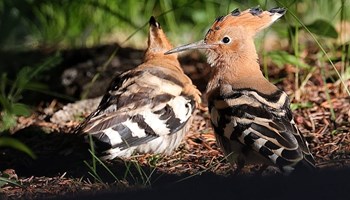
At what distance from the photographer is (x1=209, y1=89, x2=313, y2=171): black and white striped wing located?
346cm

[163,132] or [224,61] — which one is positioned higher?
[224,61]

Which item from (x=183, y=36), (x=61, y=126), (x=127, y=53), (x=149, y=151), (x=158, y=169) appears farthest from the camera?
(x=183, y=36)

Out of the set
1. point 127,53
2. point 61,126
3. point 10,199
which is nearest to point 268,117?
point 10,199

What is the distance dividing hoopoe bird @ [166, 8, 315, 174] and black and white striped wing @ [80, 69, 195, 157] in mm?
199

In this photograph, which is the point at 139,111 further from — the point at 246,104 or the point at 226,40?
the point at 246,104

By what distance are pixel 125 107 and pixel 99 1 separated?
82.2 inches

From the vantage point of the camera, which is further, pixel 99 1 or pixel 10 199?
pixel 99 1

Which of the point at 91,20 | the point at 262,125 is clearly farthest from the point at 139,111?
the point at 91,20

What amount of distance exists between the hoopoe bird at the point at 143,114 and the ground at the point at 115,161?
8 centimetres

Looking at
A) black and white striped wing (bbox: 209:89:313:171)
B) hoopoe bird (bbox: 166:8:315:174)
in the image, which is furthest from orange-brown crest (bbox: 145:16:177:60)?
black and white striped wing (bbox: 209:89:313:171)

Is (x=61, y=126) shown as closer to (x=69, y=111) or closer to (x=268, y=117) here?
(x=69, y=111)

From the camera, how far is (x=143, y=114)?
4.29 m

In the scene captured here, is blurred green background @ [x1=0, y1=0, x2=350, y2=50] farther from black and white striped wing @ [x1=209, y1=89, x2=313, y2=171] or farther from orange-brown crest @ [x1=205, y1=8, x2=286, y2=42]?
black and white striped wing @ [x1=209, y1=89, x2=313, y2=171]

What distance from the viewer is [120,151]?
4.14 metres
